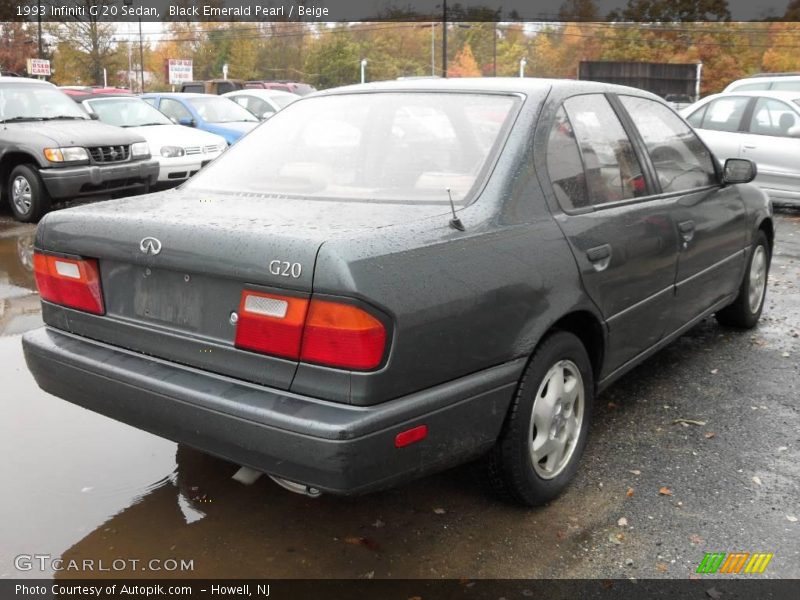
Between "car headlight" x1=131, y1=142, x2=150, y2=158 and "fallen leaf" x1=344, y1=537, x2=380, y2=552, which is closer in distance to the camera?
"fallen leaf" x1=344, y1=537, x2=380, y2=552

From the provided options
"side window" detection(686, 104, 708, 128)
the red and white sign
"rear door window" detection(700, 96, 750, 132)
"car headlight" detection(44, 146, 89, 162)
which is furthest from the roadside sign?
"rear door window" detection(700, 96, 750, 132)

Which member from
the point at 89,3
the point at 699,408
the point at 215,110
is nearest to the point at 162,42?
the point at 89,3

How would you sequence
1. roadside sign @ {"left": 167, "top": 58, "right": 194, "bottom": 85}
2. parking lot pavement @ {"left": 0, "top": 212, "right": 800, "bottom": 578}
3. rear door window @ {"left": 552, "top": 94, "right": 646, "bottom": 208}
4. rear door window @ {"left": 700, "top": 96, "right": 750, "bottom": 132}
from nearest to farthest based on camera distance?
parking lot pavement @ {"left": 0, "top": 212, "right": 800, "bottom": 578}
rear door window @ {"left": 552, "top": 94, "right": 646, "bottom": 208}
rear door window @ {"left": 700, "top": 96, "right": 750, "bottom": 132}
roadside sign @ {"left": 167, "top": 58, "right": 194, "bottom": 85}

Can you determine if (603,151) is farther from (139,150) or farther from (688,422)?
(139,150)

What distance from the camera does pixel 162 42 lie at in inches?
3236

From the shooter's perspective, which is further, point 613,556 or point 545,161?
point 545,161

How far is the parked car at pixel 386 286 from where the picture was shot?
238cm

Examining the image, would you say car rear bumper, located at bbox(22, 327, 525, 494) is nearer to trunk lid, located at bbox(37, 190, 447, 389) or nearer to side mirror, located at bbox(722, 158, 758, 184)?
trunk lid, located at bbox(37, 190, 447, 389)

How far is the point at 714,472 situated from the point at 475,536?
4.02ft

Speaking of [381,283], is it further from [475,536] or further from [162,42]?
[162,42]

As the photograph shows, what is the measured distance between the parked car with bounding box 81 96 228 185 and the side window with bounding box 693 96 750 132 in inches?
289

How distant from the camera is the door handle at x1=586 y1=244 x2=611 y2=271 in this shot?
3.21m

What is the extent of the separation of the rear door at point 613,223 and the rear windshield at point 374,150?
330 millimetres
